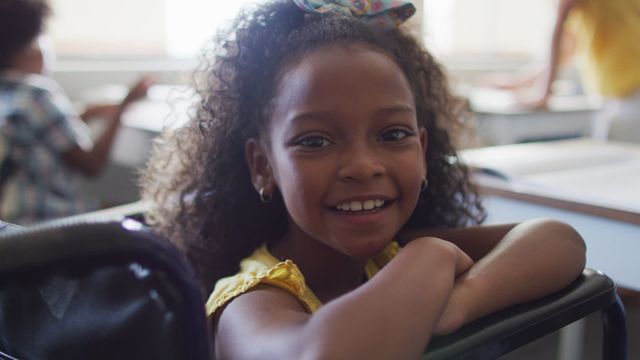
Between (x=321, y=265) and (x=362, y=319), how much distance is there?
35 centimetres

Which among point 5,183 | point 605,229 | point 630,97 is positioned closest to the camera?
point 605,229

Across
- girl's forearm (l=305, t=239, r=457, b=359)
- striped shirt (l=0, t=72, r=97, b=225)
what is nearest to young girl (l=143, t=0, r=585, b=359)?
girl's forearm (l=305, t=239, r=457, b=359)

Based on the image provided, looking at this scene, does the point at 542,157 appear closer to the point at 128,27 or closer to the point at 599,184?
the point at 599,184

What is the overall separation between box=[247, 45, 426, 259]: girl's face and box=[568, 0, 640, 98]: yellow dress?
167 cm

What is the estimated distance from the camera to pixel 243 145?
1.02 m

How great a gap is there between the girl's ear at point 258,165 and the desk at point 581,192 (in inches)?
15.7

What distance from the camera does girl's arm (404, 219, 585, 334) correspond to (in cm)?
70

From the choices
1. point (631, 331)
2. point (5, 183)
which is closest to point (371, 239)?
point (5, 183)

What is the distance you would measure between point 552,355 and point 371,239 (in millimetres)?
1432

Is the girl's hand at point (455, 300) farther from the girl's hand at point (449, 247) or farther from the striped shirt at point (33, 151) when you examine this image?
the striped shirt at point (33, 151)

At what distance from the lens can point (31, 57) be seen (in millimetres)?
Answer: 1881

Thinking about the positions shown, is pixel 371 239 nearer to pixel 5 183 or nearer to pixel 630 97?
pixel 5 183

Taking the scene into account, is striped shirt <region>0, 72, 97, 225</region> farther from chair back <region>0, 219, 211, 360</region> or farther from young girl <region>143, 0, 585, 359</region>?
chair back <region>0, 219, 211, 360</region>

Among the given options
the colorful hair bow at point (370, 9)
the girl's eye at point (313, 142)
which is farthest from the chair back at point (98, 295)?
the colorful hair bow at point (370, 9)
